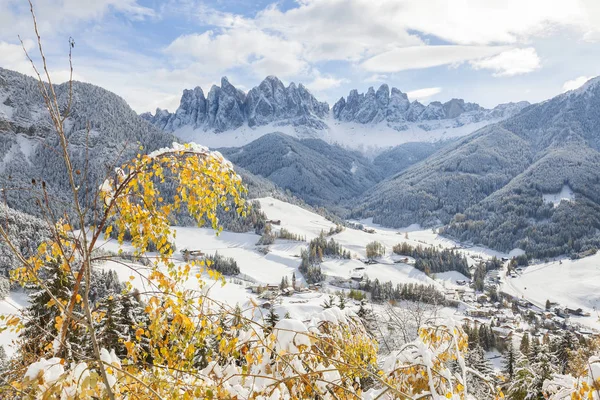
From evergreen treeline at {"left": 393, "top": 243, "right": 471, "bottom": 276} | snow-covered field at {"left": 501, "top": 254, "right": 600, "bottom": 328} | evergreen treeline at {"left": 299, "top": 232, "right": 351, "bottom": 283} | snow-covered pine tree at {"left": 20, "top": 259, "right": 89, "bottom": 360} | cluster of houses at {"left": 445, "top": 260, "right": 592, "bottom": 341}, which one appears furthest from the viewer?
evergreen treeline at {"left": 393, "top": 243, "right": 471, "bottom": 276}

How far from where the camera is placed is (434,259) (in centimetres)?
12438

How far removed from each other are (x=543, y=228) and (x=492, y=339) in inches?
4849

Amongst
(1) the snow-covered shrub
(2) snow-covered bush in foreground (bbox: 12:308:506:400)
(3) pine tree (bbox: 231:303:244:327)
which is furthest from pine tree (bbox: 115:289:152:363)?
(1) the snow-covered shrub

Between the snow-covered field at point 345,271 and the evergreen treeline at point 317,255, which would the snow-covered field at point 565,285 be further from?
the evergreen treeline at point 317,255

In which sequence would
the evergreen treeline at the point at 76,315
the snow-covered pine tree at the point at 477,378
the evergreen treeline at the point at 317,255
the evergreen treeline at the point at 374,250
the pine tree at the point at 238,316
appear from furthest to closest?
the evergreen treeline at the point at 374,250 → the evergreen treeline at the point at 317,255 → the snow-covered pine tree at the point at 477,378 → the evergreen treeline at the point at 76,315 → the pine tree at the point at 238,316

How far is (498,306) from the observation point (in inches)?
3425

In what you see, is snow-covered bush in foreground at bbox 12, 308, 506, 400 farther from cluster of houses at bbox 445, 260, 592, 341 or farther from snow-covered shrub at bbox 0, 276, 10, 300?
snow-covered shrub at bbox 0, 276, 10, 300

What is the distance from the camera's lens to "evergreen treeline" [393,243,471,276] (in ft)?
390

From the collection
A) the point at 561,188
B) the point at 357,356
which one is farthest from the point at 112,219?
the point at 561,188

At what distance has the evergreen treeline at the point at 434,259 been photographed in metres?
119

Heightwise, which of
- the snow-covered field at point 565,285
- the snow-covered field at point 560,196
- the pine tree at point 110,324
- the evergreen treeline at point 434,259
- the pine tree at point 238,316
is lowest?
the snow-covered field at point 565,285

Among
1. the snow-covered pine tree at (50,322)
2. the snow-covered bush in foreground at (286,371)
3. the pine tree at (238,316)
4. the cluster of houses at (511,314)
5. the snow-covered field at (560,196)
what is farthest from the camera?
the snow-covered field at (560,196)

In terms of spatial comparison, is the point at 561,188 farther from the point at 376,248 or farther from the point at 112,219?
the point at 112,219

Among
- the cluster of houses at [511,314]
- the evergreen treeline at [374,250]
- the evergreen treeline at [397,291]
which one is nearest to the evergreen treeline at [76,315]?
the cluster of houses at [511,314]
